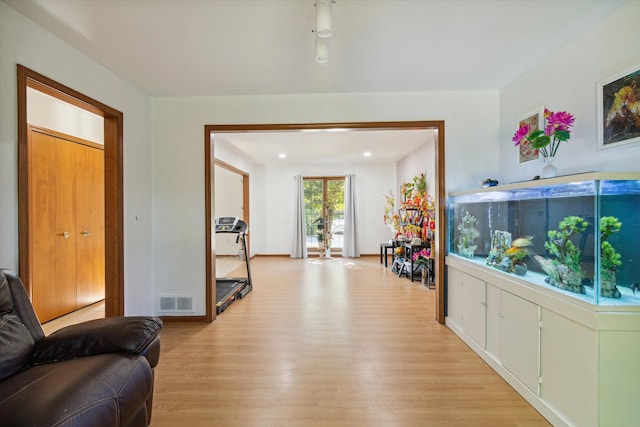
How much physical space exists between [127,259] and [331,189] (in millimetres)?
5533

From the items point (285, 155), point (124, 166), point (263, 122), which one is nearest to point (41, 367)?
point (124, 166)

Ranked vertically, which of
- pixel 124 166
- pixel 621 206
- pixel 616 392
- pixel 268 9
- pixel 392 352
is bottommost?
pixel 392 352

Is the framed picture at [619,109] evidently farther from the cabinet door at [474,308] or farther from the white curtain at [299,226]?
the white curtain at [299,226]

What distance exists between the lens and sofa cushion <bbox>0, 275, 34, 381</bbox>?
1.26 meters

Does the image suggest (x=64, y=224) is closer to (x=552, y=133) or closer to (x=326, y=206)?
(x=552, y=133)

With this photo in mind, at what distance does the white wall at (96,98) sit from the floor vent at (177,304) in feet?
0.43

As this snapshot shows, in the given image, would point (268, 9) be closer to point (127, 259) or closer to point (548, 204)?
point (548, 204)

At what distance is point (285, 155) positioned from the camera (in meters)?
6.40

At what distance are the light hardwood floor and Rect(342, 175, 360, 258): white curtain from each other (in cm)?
372

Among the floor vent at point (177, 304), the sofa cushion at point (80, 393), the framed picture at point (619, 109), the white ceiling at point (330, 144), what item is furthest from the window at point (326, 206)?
the sofa cushion at point (80, 393)

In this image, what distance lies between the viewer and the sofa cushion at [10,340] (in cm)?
126

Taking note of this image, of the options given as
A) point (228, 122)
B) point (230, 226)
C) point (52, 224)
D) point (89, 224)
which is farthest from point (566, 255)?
point (89, 224)

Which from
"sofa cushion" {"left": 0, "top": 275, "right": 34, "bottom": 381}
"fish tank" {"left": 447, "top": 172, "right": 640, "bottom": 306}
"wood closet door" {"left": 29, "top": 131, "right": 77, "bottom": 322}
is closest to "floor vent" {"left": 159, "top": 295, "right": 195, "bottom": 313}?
"wood closet door" {"left": 29, "top": 131, "right": 77, "bottom": 322}

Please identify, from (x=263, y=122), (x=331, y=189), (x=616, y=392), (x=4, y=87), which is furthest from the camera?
(x=331, y=189)
